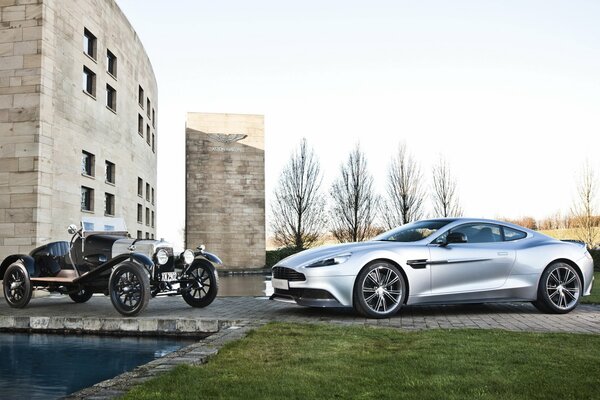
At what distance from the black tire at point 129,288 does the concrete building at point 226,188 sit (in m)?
29.5

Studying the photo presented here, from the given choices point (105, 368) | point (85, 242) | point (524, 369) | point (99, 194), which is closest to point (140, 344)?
Answer: point (105, 368)

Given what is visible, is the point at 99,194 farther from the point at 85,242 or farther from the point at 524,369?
the point at 524,369

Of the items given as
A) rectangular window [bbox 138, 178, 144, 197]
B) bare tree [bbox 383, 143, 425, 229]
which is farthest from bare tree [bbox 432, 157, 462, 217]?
rectangular window [bbox 138, 178, 144, 197]

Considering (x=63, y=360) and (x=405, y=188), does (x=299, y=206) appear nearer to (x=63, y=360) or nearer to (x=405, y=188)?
(x=405, y=188)

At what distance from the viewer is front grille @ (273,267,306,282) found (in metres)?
7.88

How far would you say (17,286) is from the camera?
10.4 m

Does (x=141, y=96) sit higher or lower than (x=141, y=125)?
higher

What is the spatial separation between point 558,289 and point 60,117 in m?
14.0

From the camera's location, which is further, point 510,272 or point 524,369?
point 510,272

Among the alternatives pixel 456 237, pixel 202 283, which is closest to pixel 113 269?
pixel 202 283

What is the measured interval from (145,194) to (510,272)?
25347 mm

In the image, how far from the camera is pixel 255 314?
27.8ft

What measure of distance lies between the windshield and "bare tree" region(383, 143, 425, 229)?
29.3 meters

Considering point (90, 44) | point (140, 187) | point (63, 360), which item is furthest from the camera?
point (140, 187)
